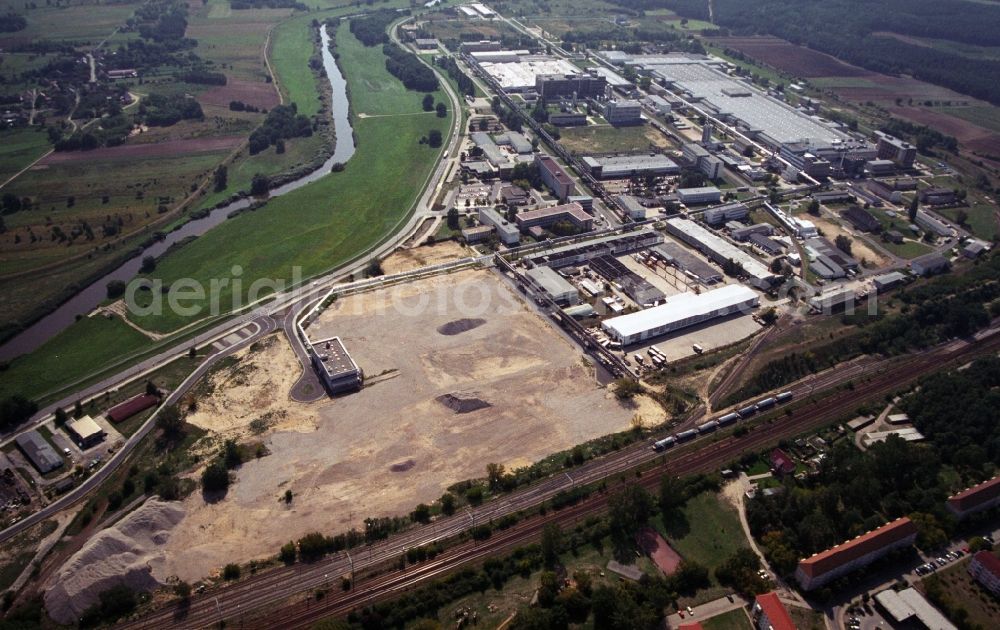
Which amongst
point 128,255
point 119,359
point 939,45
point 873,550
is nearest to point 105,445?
point 119,359

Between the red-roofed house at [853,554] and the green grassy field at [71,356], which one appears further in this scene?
the green grassy field at [71,356]

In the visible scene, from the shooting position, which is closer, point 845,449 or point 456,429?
point 845,449

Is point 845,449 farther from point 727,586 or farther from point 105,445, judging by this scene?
point 105,445

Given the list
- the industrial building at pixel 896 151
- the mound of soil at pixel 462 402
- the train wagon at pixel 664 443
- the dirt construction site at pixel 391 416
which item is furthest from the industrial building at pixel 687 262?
the industrial building at pixel 896 151

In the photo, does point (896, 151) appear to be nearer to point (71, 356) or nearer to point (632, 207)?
point (632, 207)

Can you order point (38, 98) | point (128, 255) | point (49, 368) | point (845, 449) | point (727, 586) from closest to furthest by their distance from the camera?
point (727, 586)
point (845, 449)
point (49, 368)
point (128, 255)
point (38, 98)

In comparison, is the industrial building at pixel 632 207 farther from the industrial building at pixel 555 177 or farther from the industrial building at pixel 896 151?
the industrial building at pixel 896 151

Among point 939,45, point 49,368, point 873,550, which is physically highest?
point 939,45
